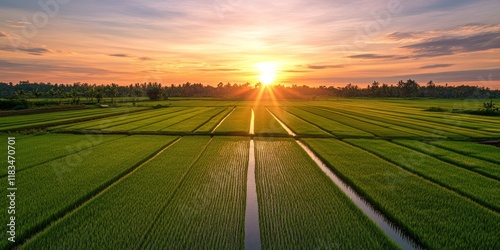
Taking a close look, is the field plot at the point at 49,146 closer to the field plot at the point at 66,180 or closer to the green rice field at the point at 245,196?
the green rice field at the point at 245,196

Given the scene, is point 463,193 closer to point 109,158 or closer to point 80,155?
point 109,158

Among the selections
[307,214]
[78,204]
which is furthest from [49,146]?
[307,214]

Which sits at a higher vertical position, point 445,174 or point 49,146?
point 445,174

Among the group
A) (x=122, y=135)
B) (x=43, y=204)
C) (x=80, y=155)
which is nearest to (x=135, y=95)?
(x=122, y=135)

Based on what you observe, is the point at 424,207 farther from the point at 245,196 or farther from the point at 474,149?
the point at 474,149

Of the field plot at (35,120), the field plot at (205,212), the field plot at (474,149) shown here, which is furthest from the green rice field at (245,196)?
the field plot at (35,120)

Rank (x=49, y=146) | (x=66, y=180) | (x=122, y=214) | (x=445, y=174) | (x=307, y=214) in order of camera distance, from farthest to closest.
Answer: (x=49, y=146), (x=445, y=174), (x=66, y=180), (x=307, y=214), (x=122, y=214)
